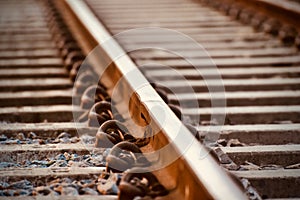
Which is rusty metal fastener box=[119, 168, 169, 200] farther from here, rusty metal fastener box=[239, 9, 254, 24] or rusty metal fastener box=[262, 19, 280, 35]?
rusty metal fastener box=[239, 9, 254, 24]

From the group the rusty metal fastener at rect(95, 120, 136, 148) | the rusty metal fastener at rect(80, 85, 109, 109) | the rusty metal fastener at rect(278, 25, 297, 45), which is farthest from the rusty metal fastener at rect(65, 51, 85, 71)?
the rusty metal fastener at rect(278, 25, 297, 45)

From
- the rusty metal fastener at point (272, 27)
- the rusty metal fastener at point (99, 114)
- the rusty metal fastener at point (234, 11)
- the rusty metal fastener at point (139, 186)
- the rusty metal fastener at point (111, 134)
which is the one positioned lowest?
the rusty metal fastener at point (234, 11)

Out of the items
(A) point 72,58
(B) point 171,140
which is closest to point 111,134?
(B) point 171,140

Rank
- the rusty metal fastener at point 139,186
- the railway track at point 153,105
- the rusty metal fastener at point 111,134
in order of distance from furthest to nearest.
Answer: the rusty metal fastener at point 111,134 → the railway track at point 153,105 → the rusty metal fastener at point 139,186

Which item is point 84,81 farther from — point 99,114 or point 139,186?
point 139,186

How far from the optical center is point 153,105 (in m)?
2.58

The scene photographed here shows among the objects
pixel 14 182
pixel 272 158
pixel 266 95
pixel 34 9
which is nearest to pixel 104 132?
pixel 14 182

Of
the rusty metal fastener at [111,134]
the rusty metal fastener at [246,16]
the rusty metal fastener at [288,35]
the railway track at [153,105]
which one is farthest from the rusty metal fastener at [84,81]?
the rusty metal fastener at [246,16]

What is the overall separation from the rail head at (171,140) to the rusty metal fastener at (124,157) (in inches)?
2.9

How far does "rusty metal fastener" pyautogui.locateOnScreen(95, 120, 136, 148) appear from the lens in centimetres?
258

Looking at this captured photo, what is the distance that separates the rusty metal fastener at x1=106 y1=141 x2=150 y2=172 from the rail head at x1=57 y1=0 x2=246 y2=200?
0.24ft

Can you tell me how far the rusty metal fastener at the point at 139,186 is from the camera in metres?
2.03

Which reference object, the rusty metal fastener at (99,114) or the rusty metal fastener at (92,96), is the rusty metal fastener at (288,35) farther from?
the rusty metal fastener at (99,114)

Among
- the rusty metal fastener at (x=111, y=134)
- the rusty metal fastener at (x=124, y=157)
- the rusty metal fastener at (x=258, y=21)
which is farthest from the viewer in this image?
the rusty metal fastener at (x=258, y=21)
